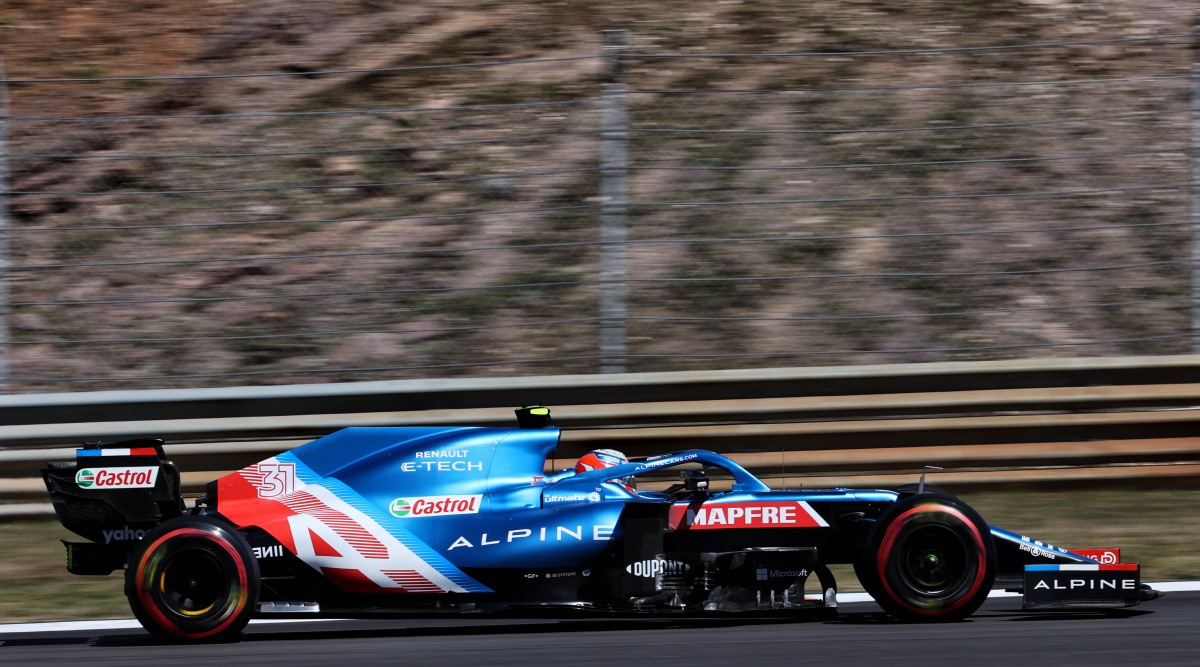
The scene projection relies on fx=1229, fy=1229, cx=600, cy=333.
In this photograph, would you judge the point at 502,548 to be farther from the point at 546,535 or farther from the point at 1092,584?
the point at 1092,584

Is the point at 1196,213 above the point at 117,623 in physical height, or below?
above

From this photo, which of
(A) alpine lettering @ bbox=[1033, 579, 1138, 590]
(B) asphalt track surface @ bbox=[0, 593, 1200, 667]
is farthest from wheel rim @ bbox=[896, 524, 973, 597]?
(A) alpine lettering @ bbox=[1033, 579, 1138, 590]

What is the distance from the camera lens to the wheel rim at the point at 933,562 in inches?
189

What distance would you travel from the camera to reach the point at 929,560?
4.85 meters

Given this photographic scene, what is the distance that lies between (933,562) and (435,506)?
1985mm

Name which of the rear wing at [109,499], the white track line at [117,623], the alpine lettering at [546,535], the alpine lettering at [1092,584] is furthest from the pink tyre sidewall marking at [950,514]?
the rear wing at [109,499]

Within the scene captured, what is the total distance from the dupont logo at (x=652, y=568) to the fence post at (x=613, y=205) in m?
2.29

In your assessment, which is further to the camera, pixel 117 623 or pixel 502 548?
pixel 117 623

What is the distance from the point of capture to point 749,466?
A: 696cm

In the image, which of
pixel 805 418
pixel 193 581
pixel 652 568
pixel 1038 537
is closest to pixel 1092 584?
pixel 1038 537

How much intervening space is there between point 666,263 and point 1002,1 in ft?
12.9

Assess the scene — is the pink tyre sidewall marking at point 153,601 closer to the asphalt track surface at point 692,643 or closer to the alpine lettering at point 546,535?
the asphalt track surface at point 692,643

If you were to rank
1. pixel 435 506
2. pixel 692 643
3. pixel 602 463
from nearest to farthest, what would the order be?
pixel 692 643
pixel 435 506
pixel 602 463

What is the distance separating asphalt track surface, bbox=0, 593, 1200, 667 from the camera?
4.41m
